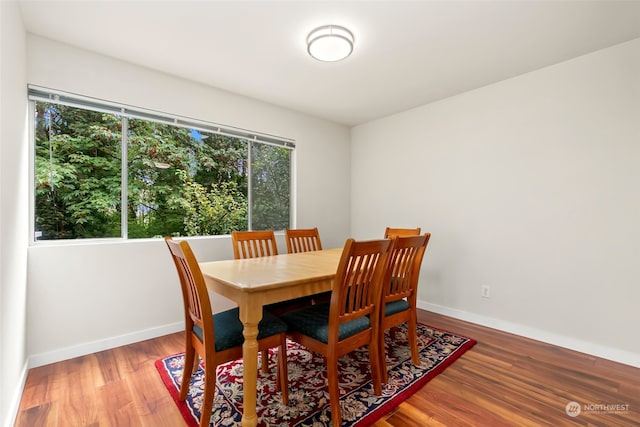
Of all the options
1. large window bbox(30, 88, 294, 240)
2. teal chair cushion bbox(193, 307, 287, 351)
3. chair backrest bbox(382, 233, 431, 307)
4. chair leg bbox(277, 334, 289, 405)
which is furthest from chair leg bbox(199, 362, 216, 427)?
large window bbox(30, 88, 294, 240)

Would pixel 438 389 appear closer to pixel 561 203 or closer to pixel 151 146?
pixel 561 203

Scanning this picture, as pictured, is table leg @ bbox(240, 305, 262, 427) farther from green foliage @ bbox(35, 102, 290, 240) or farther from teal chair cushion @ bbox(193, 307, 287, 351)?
green foliage @ bbox(35, 102, 290, 240)

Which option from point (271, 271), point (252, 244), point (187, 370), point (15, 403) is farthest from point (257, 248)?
point (15, 403)

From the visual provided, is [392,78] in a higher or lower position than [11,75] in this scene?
higher

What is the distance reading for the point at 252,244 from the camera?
2.61 metres

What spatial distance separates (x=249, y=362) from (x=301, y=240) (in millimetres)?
1635

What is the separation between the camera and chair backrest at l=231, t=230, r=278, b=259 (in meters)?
2.50

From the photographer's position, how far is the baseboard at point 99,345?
210cm

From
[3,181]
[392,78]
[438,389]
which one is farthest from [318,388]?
[392,78]

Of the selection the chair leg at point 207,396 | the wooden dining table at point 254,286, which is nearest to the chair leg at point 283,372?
the wooden dining table at point 254,286

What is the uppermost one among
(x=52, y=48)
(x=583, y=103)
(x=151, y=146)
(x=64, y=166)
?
Answer: (x=52, y=48)

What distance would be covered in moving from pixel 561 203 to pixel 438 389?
189 centimetres

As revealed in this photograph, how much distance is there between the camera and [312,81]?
9.25 feet

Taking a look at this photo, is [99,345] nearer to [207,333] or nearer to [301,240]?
[207,333]
